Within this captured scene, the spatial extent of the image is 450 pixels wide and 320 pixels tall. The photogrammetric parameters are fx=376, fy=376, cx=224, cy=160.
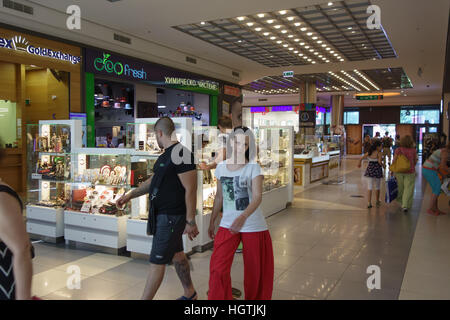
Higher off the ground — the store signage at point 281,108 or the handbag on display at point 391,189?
the store signage at point 281,108

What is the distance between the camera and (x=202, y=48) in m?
12.2

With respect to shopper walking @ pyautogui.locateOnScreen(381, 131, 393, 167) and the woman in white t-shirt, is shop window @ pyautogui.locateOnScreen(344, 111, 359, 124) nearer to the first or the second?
shopper walking @ pyautogui.locateOnScreen(381, 131, 393, 167)

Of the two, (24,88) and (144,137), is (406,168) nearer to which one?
(144,137)

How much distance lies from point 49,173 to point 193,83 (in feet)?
28.5

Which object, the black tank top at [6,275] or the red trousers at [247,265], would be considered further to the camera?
the red trousers at [247,265]

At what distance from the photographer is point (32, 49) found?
318 inches

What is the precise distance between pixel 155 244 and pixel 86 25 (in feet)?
25.0

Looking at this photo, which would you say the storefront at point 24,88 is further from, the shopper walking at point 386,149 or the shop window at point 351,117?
the shop window at point 351,117

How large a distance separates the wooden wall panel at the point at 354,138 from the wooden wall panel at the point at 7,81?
2377cm

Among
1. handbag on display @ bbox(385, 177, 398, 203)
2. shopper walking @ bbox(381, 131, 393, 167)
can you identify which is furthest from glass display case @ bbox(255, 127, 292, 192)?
shopper walking @ bbox(381, 131, 393, 167)

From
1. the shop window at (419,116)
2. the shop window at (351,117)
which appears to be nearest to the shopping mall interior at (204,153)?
the shop window at (419,116)

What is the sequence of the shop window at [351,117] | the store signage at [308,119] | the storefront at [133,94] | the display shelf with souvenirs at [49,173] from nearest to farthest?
the display shelf with souvenirs at [49,173] < the storefront at [133,94] < the store signage at [308,119] < the shop window at [351,117]

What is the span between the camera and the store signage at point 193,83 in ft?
41.2

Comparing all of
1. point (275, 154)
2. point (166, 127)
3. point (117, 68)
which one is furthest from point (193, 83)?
point (166, 127)
